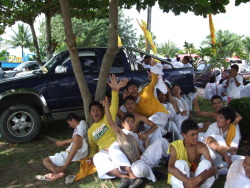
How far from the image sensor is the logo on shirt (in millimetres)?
Answer: 4074

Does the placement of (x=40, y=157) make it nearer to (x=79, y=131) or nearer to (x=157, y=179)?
(x=79, y=131)

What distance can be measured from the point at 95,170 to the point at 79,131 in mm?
703

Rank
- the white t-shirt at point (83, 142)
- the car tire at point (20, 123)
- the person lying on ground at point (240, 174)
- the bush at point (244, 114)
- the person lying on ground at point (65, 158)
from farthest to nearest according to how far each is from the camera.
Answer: the car tire at point (20, 123)
the bush at point (244, 114)
the white t-shirt at point (83, 142)
the person lying on ground at point (65, 158)
the person lying on ground at point (240, 174)

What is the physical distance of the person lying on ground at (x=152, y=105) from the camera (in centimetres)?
471

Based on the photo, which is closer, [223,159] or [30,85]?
[223,159]

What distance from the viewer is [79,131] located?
4340mm

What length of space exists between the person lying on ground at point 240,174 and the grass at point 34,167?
0.70m

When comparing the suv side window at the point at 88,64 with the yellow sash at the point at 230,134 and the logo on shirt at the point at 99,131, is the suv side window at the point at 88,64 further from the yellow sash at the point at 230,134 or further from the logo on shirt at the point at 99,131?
the yellow sash at the point at 230,134

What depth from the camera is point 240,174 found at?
277 centimetres

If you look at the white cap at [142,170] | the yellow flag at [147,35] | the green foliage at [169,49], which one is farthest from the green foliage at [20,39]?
the white cap at [142,170]

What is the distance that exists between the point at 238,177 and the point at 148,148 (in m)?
1.33

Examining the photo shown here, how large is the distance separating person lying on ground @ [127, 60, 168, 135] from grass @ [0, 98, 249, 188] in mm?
827

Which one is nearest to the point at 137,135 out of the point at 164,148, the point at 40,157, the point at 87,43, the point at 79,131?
the point at 164,148

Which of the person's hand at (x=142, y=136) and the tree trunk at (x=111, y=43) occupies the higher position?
the tree trunk at (x=111, y=43)
